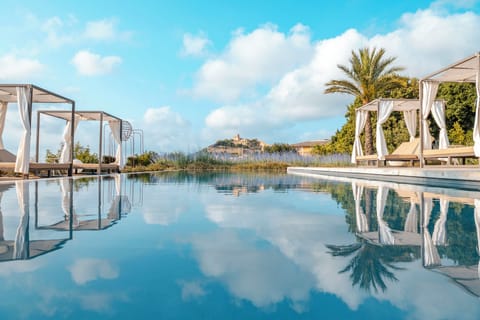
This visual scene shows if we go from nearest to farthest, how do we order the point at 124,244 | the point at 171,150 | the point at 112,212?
1. the point at 124,244
2. the point at 112,212
3. the point at 171,150

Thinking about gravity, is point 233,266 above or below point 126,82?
below

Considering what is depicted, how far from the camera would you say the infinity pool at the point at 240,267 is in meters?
0.99

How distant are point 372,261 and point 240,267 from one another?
592mm

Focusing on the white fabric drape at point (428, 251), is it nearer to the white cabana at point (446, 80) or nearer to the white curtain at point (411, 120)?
the white cabana at point (446, 80)

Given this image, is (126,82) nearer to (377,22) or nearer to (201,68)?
(201,68)

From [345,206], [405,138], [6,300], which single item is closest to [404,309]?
[6,300]

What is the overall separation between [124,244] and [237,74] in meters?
13.4

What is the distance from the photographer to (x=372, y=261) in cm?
144

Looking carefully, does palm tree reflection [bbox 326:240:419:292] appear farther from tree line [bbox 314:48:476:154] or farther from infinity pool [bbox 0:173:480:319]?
tree line [bbox 314:48:476:154]

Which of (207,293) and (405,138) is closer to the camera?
(207,293)

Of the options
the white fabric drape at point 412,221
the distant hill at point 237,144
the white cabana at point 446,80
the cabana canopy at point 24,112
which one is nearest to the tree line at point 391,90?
the white cabana at point 446,80

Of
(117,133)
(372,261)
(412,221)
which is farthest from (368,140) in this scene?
(372,261)

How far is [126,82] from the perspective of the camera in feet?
43.5

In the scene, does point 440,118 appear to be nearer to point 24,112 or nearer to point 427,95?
point 427,95
